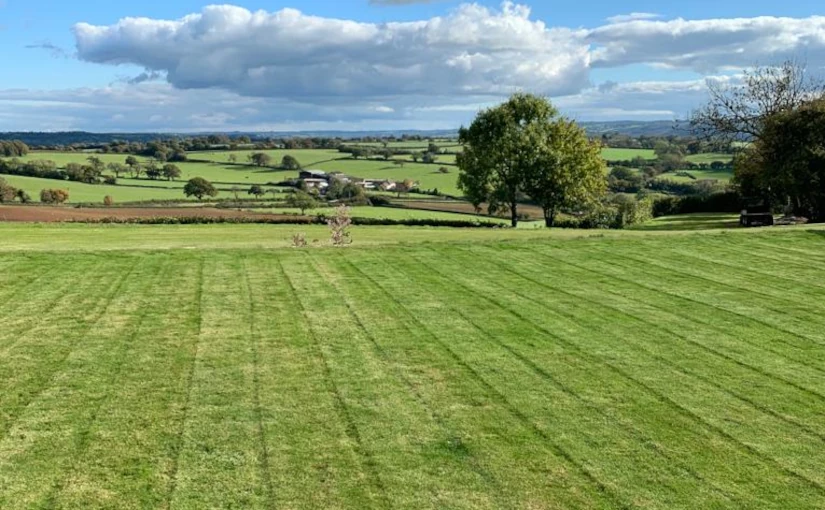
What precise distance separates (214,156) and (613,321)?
5151 inches

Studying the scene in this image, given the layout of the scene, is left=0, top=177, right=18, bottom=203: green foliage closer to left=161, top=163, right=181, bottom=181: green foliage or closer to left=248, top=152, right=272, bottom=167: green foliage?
left=161, top=163, right=181, bottom=181: green foliage

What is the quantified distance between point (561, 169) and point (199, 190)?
1811 inches

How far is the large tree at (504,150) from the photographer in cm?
5838

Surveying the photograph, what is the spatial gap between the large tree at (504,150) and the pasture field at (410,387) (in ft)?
126

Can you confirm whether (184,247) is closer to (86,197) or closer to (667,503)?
(667,503)

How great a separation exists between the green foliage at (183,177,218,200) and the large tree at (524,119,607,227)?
42.7 m

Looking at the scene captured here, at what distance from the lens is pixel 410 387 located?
35.2ft

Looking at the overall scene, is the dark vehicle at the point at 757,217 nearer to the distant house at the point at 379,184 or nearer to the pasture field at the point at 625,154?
the distant house at the point at 379,184

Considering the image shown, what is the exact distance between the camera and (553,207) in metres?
59.9

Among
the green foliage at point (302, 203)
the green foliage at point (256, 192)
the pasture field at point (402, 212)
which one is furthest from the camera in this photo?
the green foliage at point (256, 192)

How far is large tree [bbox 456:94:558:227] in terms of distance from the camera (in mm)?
58375

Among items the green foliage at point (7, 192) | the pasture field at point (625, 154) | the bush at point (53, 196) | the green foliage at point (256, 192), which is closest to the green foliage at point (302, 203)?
the green foliage at point (256, 192)

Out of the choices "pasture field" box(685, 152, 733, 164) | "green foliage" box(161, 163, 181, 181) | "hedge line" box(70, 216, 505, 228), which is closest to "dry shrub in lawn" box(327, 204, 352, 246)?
"hedge line" box(70, 216, 505, 228)

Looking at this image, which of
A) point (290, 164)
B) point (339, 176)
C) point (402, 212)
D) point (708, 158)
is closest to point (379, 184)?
point (339, 176)
